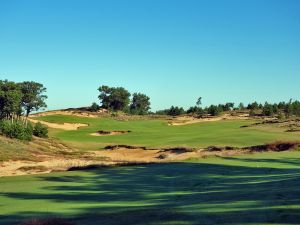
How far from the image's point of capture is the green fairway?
56.6 metres

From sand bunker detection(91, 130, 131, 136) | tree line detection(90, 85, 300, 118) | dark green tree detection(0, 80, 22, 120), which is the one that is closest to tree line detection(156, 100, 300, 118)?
tree line detection(90, 85, 300, 118)

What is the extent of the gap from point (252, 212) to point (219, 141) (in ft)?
143

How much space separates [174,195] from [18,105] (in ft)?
173

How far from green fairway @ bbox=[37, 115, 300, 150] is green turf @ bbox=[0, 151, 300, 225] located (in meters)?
20.5

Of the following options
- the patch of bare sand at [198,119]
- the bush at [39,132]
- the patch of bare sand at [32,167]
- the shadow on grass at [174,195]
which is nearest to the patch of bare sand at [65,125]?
the patch of bare sand at [198,119]

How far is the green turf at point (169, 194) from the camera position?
13.3 metres

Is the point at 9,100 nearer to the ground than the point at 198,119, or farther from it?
farther from it

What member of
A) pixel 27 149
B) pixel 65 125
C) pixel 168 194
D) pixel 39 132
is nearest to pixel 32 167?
pixel 27 149

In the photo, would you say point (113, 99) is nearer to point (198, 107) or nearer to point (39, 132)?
point (198, 107)

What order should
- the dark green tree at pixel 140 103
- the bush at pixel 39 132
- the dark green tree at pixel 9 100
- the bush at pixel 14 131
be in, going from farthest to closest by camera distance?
the dark green tree at pixel 140 103
the dark green tree at pixel 9 100
the bush at pixel 39 132
the bush at pixel 14 131

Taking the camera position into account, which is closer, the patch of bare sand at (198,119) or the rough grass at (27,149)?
the rough grass at (27,149)

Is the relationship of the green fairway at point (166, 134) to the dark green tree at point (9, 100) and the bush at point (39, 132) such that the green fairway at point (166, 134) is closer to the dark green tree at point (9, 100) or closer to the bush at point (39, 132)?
the bush at point (39, 132)

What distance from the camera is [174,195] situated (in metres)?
19.7

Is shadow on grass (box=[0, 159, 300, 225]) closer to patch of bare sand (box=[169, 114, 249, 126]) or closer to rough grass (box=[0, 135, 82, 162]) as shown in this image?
rough grass (box=[0, 135, 82, 162])
